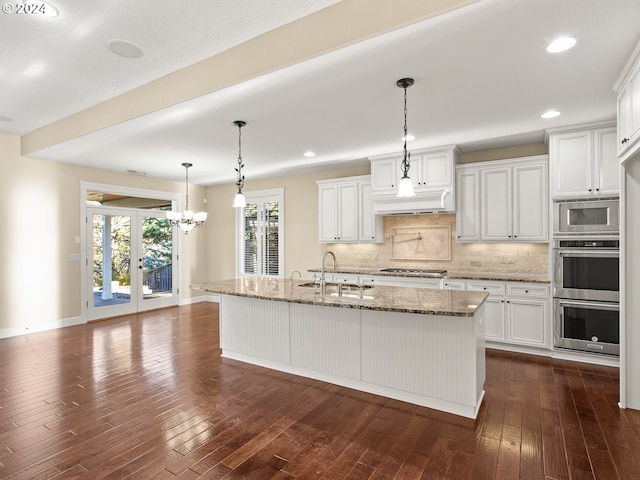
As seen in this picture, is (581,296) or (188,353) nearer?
(581,296)

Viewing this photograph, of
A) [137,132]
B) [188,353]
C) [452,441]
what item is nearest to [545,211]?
[452,441]

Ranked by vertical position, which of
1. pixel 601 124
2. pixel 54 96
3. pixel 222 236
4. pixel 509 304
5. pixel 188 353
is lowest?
pixel 188 353

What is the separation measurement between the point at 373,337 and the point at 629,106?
8.98 ft

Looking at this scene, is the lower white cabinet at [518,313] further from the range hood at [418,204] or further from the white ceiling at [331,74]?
the white ceiling at [331,74]

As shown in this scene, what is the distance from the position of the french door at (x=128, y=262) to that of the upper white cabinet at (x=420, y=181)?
463cm

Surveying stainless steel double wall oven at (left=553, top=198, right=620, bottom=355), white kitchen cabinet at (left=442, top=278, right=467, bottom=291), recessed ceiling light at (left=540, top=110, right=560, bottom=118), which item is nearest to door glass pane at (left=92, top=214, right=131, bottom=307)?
white kitchen cabinet at (left=442, top=278, right=467, bottom=291)

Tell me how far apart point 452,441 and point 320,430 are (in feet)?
3.03

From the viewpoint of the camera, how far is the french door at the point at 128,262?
6328mm

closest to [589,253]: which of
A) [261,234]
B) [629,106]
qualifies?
[629,106]

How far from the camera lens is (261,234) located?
758 centimetres

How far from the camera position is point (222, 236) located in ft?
26.8

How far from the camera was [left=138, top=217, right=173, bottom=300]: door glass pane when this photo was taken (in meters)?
7.17

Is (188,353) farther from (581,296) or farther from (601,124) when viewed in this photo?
(601,124)

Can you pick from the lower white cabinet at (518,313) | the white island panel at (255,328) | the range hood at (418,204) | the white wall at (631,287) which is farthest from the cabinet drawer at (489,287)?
the white island panel at (255,328)
